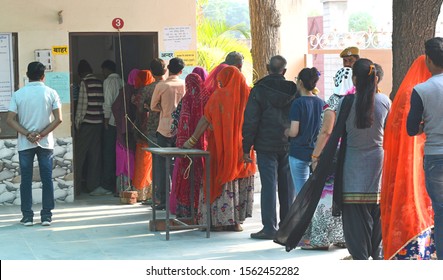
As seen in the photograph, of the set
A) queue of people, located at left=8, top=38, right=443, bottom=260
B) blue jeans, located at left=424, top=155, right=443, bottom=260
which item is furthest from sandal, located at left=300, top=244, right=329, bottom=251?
blue jeans, located at left=424, top=155, right=443, bottom=260

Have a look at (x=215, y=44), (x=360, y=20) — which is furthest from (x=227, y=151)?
(x=360, y=20)

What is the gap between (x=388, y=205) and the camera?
6652 mm

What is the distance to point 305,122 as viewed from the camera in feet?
27.2

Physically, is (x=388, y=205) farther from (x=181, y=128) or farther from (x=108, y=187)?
(x=108, y=187)

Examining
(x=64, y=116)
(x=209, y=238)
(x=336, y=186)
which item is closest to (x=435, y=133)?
(x=336, y=186)

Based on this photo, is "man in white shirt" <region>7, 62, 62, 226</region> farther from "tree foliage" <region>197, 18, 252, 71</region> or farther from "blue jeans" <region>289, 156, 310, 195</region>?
"tree foliage" <region>197, 18, 252, 71</region>

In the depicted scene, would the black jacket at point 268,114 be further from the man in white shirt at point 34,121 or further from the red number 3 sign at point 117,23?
the red number 3 sign at point 117,23

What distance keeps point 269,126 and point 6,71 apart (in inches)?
156

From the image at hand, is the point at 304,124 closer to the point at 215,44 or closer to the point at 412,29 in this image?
the point at 412,29

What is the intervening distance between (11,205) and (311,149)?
4.58m

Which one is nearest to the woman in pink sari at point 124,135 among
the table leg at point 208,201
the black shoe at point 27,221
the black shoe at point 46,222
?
the black shoe at point 46,222

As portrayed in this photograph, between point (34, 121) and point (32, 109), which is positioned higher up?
point (32, 109)

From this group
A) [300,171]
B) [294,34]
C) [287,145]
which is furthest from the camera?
[294,34]

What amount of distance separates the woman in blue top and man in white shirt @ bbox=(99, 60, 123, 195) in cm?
413
